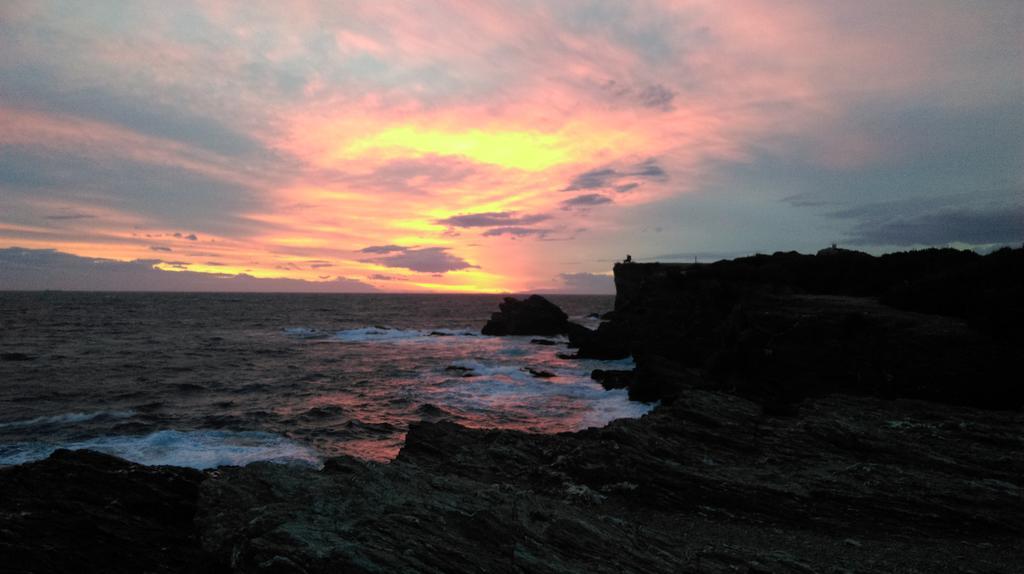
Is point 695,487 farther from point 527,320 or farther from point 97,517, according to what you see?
point 527,320

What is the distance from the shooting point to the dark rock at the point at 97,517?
8.58 m

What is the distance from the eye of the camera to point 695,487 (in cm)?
1312

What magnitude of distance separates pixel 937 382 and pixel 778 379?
5413 millimetres

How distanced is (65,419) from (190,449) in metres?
10.0

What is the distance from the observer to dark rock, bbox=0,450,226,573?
8.58m

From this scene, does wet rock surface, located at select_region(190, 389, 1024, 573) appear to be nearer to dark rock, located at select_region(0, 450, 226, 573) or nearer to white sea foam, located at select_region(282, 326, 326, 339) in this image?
dark rock, located at select_region(0, 450, 226, 573)

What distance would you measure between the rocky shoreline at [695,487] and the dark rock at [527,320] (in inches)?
2282

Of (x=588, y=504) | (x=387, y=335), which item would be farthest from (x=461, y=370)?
(x=387, y=335)

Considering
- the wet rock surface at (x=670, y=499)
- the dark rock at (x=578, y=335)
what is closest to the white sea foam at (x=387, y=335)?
the dark rock at (x=578, y=335)

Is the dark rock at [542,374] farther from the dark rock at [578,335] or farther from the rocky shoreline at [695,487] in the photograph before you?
the rocky shoreline at [695,487]

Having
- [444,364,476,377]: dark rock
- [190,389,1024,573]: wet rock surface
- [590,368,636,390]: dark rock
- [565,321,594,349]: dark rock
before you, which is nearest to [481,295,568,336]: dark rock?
[565,321,594,349]: dark rock

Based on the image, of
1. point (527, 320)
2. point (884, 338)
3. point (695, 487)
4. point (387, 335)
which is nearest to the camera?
point (695, 487)

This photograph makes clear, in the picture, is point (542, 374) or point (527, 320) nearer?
point (542, 374)

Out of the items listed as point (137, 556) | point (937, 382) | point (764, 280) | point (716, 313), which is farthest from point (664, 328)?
point (137, 556)
